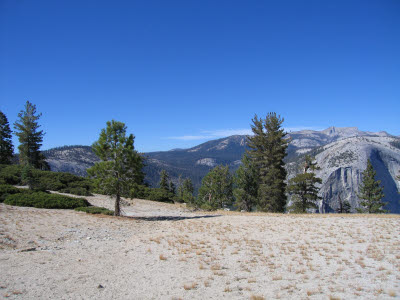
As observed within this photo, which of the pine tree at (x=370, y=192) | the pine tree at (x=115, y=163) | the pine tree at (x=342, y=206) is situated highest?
the pine tree at (x=115, y=163)

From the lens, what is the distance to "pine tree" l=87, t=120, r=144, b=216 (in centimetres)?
2106

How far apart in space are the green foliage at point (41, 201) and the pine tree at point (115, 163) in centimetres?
382

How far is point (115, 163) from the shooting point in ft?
69.6

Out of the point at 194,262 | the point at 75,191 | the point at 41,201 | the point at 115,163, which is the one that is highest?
the point at 115,163

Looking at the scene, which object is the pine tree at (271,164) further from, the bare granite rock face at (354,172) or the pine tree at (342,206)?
the bare granite rock face at (354,172)

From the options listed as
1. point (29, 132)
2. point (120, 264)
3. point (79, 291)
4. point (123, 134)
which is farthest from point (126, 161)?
point (29, 132)

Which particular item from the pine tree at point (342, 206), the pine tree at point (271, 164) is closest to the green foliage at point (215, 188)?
the pine tree at point (271, 164)

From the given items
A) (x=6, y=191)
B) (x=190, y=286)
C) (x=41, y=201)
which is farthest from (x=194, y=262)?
(x=6, y=191)

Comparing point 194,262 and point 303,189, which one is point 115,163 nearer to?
point 194,262

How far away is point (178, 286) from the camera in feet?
25.4

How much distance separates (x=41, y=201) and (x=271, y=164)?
27.6m

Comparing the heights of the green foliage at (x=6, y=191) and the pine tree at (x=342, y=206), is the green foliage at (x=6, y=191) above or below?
above

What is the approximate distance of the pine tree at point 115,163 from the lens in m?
21.1

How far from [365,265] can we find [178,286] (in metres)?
6.70
